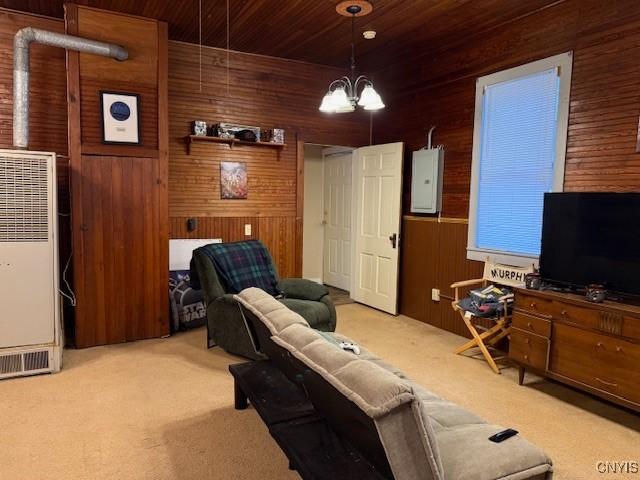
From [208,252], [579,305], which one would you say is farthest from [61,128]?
[579,305]

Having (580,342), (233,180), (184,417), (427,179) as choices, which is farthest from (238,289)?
(580,342)

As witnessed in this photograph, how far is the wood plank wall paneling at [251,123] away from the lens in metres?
4.73

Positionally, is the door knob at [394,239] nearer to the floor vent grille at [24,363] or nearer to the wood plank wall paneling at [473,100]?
the wood plank wall paneling at [473,100]

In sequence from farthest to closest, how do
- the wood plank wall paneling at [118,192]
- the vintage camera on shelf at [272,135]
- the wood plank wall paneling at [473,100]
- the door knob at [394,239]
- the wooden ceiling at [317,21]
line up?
the door knob at [394,239] < the vintage camera on shelf at [272,135] < the wood plank wall paneling at [118,192] < the wooden ceiling at [317,21] < the wood plank wall paneling at [473,100]

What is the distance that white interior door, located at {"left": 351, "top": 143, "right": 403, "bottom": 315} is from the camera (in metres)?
5.21

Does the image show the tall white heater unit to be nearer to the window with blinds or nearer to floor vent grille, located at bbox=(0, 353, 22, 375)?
floor vent grille, located at bbox=(0, 353, 22, 375)

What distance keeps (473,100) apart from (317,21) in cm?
167

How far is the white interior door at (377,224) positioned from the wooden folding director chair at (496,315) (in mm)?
1213

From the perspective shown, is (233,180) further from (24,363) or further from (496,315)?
(496,315)

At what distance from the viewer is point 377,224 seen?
546cm

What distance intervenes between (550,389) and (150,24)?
14.9 feet

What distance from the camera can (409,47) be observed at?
4.64 m

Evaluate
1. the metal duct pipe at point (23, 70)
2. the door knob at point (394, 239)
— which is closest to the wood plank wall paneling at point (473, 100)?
the door knob at point (394, 239)

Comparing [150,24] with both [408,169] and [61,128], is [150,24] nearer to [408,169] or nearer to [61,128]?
[61,128]
